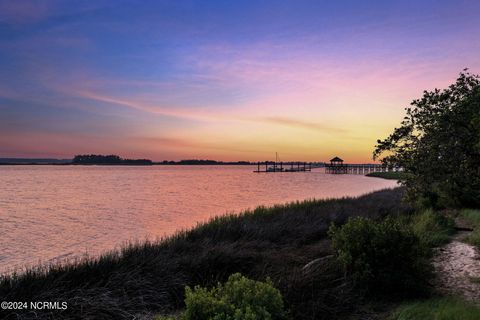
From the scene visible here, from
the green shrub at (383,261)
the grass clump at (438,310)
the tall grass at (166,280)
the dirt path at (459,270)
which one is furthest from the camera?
the dirt path at (459,270)

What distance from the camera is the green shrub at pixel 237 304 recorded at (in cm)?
410

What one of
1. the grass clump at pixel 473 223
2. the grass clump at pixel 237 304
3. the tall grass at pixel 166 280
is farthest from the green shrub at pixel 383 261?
the grass clump at pixel 473 223

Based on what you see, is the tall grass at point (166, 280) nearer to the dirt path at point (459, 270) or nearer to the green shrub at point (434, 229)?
the dirt path at point (459, 270)

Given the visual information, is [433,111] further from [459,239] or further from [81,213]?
[81,213]

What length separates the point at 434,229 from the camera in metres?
13.3

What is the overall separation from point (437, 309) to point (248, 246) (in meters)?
6.42

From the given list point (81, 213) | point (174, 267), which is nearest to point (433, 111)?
point (174, 267)

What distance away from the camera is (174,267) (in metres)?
8.43

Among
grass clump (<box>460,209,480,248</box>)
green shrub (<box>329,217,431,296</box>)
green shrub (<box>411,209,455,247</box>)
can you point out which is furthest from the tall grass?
grass clump (<box>460,209,480,248</box>)

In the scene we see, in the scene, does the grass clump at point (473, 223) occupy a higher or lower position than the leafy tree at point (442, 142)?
lower

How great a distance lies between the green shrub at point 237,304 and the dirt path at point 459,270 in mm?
4577

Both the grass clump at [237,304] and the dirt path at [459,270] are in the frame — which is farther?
the dirt path at [459,270]

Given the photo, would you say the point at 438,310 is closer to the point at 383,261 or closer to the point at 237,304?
the point at 383,261

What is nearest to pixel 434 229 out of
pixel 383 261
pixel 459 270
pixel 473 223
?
pixel 473 223
